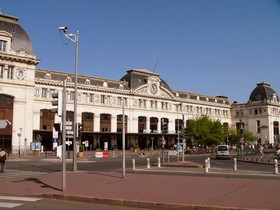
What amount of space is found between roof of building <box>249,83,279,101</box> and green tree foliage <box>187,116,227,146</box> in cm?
5014

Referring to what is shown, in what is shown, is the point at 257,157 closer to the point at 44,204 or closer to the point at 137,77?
the point at 44,204

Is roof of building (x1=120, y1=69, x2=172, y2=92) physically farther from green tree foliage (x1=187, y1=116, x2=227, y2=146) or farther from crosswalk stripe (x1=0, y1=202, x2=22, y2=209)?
crosswalk stripe (x1=0, y1=202, x2=22, y2=209)

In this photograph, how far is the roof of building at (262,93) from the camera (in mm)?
116688

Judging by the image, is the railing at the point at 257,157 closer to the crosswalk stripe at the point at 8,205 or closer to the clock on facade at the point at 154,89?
Answer: the crosswalk stripe at the point at 8,205

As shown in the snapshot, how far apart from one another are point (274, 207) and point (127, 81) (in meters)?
80.0

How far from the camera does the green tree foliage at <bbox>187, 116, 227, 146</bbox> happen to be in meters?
71.0

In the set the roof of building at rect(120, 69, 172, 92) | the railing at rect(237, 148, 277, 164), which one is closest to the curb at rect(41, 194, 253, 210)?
the railing at rect(237, 148, 277, 164)

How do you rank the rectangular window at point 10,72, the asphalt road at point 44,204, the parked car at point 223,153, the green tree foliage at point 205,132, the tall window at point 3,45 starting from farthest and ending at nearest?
the green tree foliage at point 205,132
the rectangular window at point 10,72
the tall window at point 3,45
the parked car at point 223,153
the asphalt road at point 44,204

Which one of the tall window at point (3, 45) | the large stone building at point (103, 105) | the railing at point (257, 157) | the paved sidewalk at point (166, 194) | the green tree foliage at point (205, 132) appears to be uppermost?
the tall window at point (3, 45)

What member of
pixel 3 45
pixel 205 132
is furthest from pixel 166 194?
pixel 205 132

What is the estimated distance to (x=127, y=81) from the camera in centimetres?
8900

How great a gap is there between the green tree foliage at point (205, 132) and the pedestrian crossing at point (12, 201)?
59.6m

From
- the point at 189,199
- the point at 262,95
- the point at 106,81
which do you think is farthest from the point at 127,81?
the point at 189,199

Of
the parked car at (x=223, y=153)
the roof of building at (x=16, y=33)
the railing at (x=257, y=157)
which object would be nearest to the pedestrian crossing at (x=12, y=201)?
the railing at (x=257, y=157)
